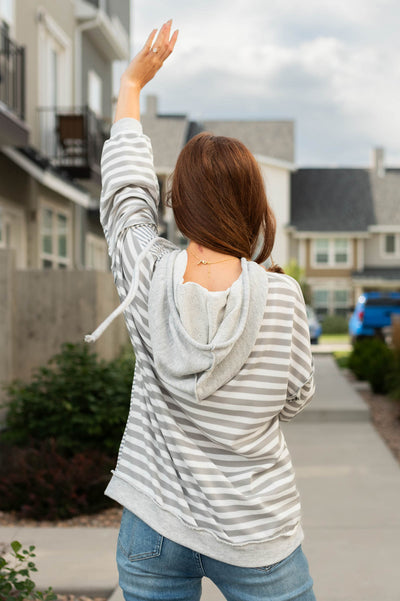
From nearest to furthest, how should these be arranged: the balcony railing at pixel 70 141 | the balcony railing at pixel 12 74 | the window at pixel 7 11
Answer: the balcony railing at pixel 12 74 → the window at pixel 7 11 → the balcony railing at pixel 70 141

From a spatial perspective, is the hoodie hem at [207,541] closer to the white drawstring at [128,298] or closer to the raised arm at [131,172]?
the white drawstring at [128,298]

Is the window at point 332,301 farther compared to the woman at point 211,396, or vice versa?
the window at point 332,301

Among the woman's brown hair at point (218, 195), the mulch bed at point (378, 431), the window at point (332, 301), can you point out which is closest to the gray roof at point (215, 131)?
the window at point (332, 301)

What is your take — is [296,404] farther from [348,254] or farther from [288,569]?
[348,254]

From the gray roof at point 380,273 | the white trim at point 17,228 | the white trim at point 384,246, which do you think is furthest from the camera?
the white trim at point 384,246

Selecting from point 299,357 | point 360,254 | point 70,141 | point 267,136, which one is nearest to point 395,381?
point 70,141

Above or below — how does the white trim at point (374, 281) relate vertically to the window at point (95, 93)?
below

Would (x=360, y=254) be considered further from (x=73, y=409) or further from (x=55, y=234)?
(x=73, y=409)

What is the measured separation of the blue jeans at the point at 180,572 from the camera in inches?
63.9

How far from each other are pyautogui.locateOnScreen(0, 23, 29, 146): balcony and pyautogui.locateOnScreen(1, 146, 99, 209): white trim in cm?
51

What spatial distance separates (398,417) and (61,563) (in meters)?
5.72

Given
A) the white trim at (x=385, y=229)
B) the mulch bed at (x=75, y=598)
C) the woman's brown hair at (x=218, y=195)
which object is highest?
the white trim at (x=385, y=229)

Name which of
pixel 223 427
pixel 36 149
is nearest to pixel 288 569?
pixel 223 427

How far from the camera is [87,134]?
40.7 ft
